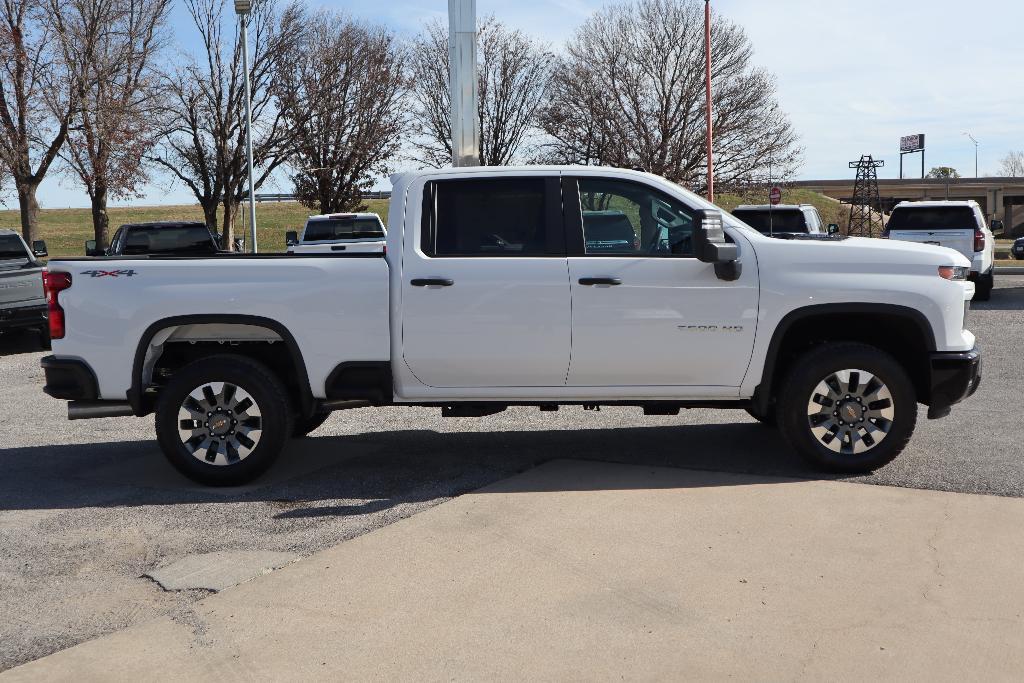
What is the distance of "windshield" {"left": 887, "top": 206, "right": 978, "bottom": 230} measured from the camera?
61.8 ft

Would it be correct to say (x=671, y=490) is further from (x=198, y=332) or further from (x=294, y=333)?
(x=198, y=332)

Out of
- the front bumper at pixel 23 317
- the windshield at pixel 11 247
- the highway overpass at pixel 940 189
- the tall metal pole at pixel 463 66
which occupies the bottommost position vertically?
the front bumper at pixel 23 317

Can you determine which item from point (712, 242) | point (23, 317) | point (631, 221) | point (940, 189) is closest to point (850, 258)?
point (712, 242)

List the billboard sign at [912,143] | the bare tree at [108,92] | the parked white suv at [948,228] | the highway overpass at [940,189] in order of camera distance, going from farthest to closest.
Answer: the billboard sign at [912,143] → the highway overpass at [940,189] → the bare tree at [108,92] → the parked white suv at [948,228]

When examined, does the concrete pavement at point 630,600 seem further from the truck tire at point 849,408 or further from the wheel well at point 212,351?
the wheel well at point 212,351

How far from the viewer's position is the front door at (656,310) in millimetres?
6359

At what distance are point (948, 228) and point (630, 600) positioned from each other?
53.8ft

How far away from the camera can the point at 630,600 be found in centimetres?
447

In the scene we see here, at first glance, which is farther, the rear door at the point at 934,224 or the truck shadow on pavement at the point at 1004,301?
the rear door at the point at 934,224

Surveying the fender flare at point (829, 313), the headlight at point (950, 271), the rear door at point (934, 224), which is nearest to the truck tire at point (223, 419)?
the fender flare at point (829, 313)

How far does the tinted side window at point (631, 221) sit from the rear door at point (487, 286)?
20cm

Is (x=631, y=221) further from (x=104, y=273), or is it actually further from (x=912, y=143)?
(x=912, y=143)

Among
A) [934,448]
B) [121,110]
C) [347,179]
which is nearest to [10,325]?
[934,448]

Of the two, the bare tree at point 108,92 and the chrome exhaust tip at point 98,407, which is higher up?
the bare tree at point 108,92
